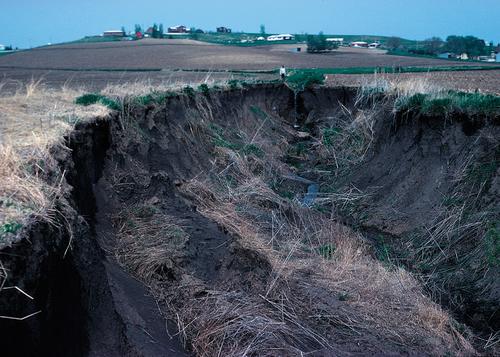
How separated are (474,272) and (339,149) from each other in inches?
290

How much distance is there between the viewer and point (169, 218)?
8102 mm

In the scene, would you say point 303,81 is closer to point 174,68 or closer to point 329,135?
point 329,135

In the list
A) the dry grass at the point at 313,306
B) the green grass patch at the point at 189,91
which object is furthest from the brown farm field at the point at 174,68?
the dry grass at the point at 313,306

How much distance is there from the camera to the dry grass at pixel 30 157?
4.54 metres

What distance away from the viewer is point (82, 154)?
7773 millimetres

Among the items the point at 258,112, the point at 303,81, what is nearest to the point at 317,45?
the point at 303,81

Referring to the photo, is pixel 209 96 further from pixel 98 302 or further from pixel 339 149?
pixel 98 302

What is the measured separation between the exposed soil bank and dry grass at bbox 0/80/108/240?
0.18 m

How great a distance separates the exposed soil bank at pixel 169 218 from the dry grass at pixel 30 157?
0.18m

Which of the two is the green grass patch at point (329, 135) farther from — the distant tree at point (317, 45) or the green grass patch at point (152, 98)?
the distant tree at point (317, 45)

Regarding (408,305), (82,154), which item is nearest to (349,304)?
(408,305)

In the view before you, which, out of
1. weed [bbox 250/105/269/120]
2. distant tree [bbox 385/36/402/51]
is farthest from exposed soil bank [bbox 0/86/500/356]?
distant tree [bbox 385/36/402/51]

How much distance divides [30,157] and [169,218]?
104 inches

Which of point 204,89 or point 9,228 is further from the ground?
point 204,89
